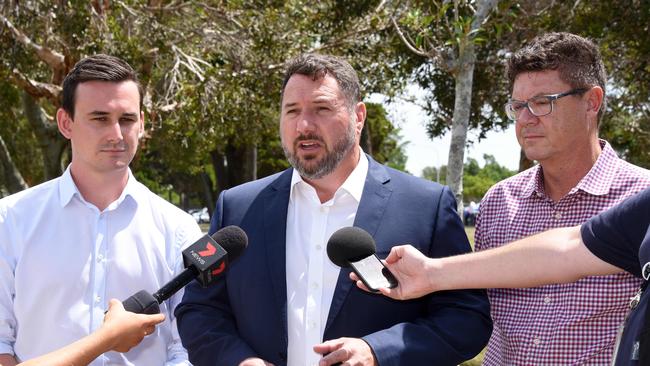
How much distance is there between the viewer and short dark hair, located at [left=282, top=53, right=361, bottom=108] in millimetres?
3729

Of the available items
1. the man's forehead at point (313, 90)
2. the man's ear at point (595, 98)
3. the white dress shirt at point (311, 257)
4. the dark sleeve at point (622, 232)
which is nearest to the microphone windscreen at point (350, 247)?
the white dress shirt at point (311, 257)

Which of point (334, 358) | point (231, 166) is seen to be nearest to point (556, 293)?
point (334, 358)

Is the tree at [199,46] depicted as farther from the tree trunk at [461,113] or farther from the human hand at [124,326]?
the human hand at [124,326]

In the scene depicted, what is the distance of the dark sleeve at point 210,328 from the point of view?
11.0ft

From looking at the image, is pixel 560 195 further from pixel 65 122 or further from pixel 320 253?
pixel 65 122

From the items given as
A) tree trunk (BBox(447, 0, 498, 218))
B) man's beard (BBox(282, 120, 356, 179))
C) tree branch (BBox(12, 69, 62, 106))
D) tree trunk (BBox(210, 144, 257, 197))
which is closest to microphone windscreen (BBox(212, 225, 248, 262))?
man's beard (BBox(282, 120, 356, 179))

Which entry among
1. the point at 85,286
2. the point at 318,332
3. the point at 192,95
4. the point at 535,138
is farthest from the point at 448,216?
the point at 192,95

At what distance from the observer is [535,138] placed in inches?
145

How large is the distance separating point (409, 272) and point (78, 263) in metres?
1.69

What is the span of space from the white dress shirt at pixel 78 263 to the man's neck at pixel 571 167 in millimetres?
1888

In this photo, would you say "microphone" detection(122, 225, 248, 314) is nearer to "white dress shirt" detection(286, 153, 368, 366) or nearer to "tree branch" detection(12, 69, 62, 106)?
"white dress shirt" detection(286, 153, 368, 366)

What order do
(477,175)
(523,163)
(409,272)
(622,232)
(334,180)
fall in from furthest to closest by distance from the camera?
1. (477,175)
2. (523,163)
3. (334,180)
4. (409,272)
5. (622,232)

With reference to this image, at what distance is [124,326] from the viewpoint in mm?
2783

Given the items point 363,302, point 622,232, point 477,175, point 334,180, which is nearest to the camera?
point 622,232
